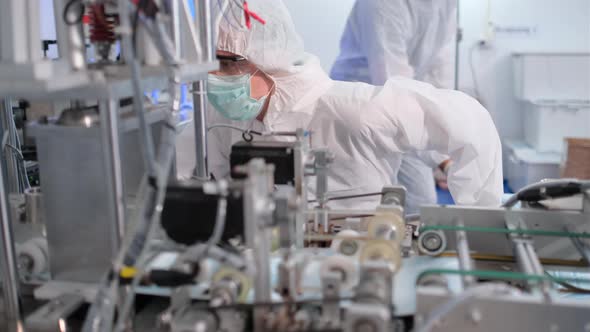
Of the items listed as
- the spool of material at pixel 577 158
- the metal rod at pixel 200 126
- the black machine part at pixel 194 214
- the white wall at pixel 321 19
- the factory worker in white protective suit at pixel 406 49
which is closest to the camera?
the black machine part at pixel 194 214

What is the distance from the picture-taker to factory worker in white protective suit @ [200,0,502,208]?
178cm

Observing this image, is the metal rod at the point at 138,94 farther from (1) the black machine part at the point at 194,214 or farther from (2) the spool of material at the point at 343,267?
(2) the spool of material at the point at 343,267

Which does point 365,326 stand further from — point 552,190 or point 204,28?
point 204,28

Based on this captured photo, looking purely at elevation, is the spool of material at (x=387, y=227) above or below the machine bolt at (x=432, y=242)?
above

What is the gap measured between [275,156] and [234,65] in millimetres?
730

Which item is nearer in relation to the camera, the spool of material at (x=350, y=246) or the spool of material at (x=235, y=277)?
the spool of material at (x=235, y=277)

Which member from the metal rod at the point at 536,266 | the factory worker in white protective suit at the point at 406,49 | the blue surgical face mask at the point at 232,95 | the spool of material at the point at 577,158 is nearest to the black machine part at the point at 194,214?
the metal rod at the point at 536,266

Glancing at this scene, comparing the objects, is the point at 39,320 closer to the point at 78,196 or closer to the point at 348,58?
the point at 78,196

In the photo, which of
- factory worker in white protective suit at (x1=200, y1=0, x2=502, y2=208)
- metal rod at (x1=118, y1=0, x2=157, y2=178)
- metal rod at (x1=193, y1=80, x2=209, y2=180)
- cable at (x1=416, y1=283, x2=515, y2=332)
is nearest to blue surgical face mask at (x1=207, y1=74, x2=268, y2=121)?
factory worker in white protective suit at (x1=200, y1=0, x2=502, y2=208)

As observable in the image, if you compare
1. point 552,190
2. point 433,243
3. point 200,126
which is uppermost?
point 200,126

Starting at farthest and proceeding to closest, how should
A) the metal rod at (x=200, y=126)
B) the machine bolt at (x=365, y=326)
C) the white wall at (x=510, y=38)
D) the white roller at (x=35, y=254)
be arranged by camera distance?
1. the white wall at (x=510, y=38)
2. the metal rod at (x=200, y=126)
3. the white roller at (x=35, y=254)
4. the machine bolt at (x=365, y=326)

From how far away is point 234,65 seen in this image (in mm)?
1830

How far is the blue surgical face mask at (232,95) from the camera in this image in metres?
1.72

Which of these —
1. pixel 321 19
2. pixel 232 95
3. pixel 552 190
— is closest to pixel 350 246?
pixel 552 190
